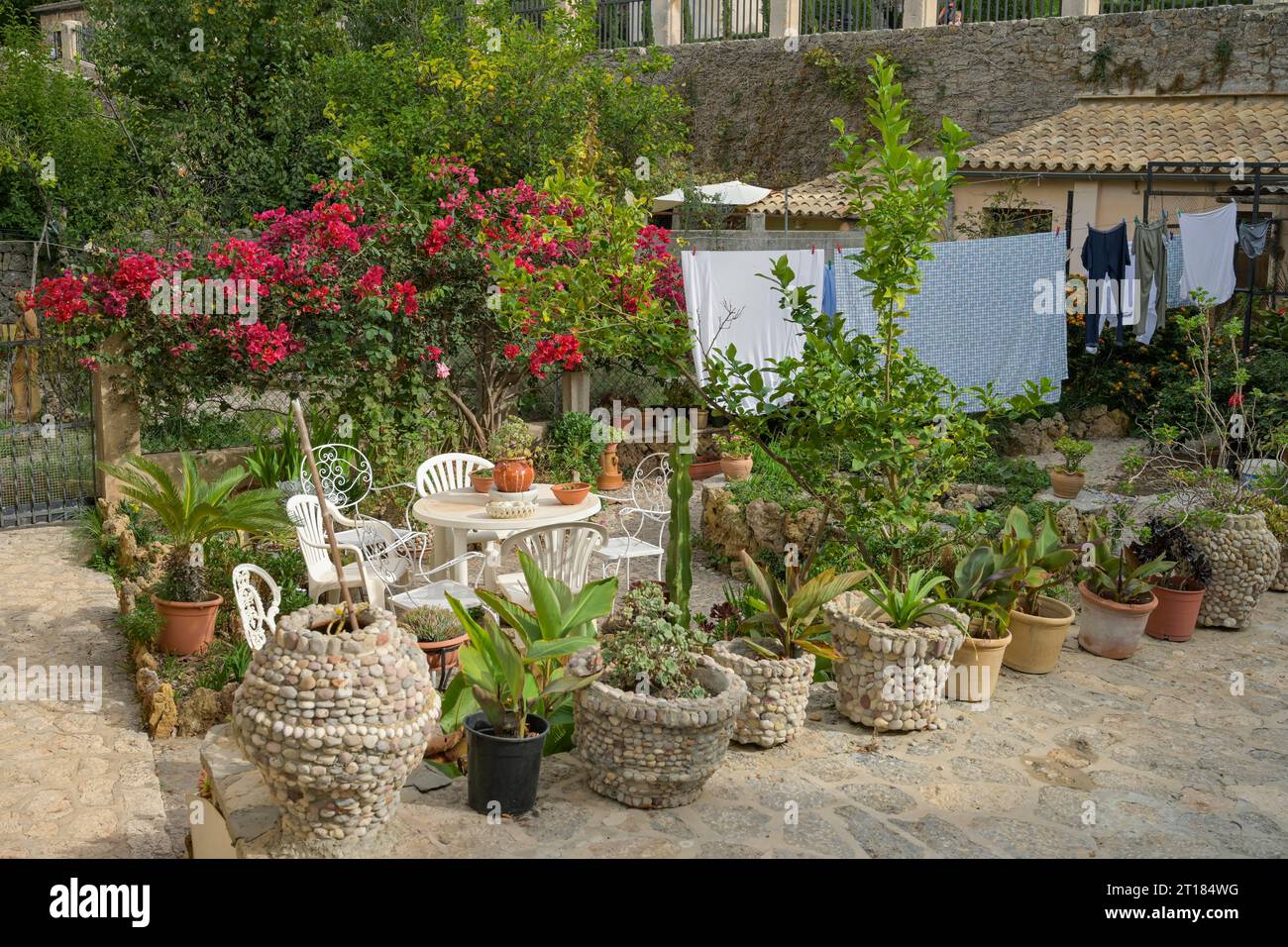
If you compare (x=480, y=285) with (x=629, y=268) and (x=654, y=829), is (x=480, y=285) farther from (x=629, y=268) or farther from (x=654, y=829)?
(x=654, y=829)

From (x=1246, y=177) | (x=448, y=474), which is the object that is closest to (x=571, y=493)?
(x=448, y=474)

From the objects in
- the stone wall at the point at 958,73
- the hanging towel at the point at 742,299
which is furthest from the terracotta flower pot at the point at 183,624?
the stone wall at the point at 958,73

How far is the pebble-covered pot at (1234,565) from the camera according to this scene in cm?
733

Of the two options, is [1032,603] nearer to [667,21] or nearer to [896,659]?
[896,659]

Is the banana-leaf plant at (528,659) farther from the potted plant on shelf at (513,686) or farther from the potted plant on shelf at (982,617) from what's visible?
the potted plant on shelf at (982,617)

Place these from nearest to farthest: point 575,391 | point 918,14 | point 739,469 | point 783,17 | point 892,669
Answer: point 892,669 → point 739,469 → point 575,391 → point 918,14 → point 783,17

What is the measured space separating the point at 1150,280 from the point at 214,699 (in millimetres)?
9156

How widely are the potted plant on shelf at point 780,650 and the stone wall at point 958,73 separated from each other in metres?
12.1

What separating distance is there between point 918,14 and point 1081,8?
229 cm

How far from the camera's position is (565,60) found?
538 inches

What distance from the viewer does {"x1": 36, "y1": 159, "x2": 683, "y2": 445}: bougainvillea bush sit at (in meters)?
Answer: 8.69

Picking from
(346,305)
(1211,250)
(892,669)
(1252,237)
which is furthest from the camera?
(1252,237)

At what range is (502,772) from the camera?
172 inches

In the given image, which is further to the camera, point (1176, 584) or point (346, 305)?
point (346, 305)
